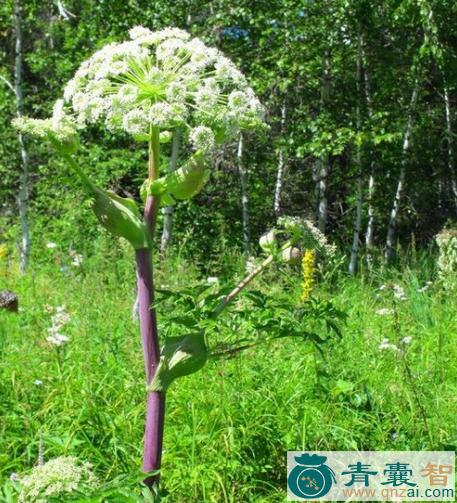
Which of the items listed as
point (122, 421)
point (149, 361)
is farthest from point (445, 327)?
point (149, 361)

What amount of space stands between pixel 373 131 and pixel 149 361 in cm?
804

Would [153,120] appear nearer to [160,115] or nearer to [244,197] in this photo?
[160,115]

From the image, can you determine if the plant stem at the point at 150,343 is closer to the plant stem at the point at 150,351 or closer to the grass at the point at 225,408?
the plant stem at the point at 150,351

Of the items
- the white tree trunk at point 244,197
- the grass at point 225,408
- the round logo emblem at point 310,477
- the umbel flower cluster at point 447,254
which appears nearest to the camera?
the round logo emblem at point 310,477

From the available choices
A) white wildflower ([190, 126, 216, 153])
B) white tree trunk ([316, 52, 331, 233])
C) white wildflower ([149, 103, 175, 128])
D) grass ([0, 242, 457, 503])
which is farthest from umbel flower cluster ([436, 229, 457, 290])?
white wildflower ([149, 103, 175, 128])

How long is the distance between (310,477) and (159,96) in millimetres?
1504

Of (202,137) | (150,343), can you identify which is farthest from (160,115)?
(150,343)

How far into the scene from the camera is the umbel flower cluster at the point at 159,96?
5.53 feet

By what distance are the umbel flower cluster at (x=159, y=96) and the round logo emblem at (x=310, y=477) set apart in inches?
52.3

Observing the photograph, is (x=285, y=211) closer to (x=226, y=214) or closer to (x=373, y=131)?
(x=226, y=214)

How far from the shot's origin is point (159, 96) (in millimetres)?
1724

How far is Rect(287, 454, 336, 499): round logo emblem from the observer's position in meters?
2.46

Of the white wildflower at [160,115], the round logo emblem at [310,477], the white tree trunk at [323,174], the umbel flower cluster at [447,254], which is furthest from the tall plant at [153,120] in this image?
the white tree trunk at [323,174]

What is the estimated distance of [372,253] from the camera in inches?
406
